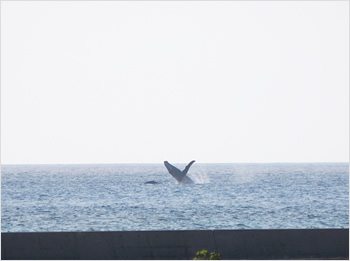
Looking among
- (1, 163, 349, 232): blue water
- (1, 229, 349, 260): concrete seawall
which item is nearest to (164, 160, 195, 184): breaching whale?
(1, 163, 349, 232): blue water

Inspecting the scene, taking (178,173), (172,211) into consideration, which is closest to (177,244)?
(172,211)

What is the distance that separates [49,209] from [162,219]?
Answer: 14666 mm

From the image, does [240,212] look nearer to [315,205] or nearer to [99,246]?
[315,205]

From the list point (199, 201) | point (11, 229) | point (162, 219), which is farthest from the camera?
point (199, 201)

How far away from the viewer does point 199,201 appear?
8531cm

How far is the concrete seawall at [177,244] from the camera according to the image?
2186 centimetres

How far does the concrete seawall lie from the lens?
71.7ft

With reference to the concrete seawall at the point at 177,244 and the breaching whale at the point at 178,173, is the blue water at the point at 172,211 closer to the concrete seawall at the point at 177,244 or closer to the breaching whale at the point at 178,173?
the breaching whale at the point at 178,173

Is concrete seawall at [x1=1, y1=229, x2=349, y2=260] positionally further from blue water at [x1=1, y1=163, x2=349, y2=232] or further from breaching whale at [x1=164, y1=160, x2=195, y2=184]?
breaching whale at [x1=164, y1=160, x2=195, y2=184]

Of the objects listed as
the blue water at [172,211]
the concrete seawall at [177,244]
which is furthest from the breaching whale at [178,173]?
the concrete seawall at [177,244]

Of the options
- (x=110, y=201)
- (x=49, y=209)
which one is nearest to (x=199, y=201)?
(x=110, y=201)

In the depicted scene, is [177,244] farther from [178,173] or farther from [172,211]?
[178,173]

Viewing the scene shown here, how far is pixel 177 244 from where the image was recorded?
2203 cm

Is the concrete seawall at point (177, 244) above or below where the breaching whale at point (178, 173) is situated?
below
